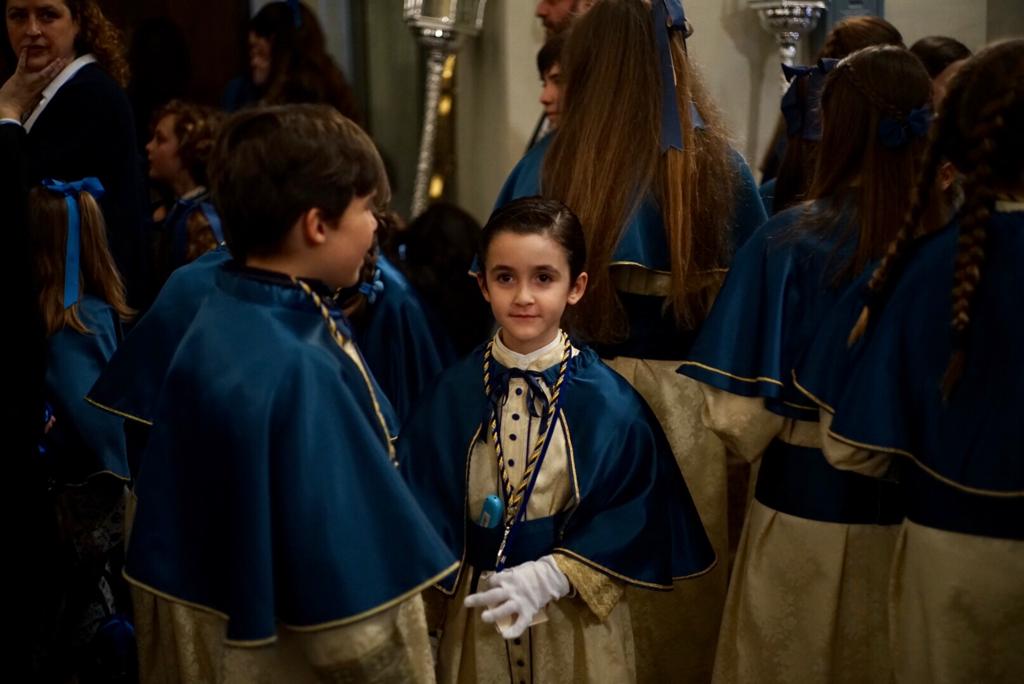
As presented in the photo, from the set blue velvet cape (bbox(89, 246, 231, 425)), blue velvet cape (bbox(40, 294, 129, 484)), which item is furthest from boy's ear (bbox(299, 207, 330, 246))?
blue velvet cape (bbox(40, 294, 129, 484))

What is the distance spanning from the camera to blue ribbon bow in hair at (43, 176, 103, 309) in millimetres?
3338

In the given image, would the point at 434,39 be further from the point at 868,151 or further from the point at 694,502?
the point at 868,151

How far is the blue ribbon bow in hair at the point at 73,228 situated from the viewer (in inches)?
131

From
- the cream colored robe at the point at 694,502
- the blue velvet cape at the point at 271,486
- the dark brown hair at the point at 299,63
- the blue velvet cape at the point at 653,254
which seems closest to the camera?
the blue velvet cape at the point at 271,486

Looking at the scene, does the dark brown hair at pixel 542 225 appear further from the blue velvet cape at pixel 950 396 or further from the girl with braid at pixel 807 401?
the blue velvet cape at pixel 950 396

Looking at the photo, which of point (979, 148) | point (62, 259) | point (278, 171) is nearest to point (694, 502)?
point (979, 148)

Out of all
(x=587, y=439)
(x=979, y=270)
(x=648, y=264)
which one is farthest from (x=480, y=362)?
(x=979, y=270)

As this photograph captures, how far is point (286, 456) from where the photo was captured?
190 cm

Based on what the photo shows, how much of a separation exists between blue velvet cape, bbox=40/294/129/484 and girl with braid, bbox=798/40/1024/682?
1912mm

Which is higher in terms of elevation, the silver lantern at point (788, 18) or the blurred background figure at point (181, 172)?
the silver lantern at point (788, 18)

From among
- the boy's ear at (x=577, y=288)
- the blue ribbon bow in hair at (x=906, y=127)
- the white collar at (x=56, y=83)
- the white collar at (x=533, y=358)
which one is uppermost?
the blue ribbon bow in hair at (x=906, y=127)

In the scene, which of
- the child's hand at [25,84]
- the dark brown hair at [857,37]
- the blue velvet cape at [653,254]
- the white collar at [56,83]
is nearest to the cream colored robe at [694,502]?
the blue velvet cape at [653,254]

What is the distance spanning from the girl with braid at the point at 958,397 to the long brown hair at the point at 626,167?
2.67 feet

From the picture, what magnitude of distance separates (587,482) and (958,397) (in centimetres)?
77
